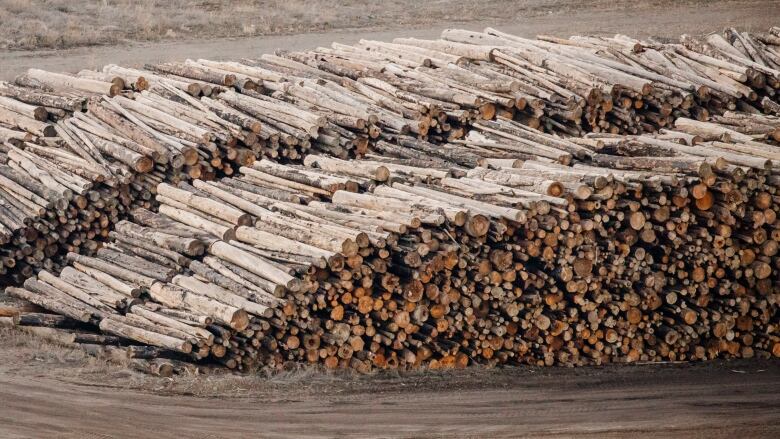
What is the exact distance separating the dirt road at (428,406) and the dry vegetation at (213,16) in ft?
58.7

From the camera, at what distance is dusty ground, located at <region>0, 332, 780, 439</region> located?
34.5ft

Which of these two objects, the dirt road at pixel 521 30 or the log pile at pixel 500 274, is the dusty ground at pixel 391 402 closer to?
the log pile at pixel 500 274

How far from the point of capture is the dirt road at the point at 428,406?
34.5 ft

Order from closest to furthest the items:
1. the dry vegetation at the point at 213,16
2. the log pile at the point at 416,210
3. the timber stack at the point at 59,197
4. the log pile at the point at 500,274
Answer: the log pile at the point at 500,274 → the log pile at the point at 416,210 → the timber stack at the point at 59,197 → the dry vegetation at the point at 213,16

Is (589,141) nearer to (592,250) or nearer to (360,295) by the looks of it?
(592,250)

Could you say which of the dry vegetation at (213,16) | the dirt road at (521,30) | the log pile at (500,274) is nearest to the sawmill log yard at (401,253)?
the log pile at (500,274)

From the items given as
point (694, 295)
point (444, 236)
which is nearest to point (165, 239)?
point (444, 236)

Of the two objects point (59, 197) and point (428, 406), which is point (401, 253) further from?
point (59, 197)

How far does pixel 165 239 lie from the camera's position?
45.6 feet

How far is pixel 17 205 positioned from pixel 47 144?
1.36 m

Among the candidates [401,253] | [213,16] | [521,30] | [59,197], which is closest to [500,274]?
[401,253]

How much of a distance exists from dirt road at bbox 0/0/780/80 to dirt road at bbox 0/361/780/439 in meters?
14.5

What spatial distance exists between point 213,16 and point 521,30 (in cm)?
871

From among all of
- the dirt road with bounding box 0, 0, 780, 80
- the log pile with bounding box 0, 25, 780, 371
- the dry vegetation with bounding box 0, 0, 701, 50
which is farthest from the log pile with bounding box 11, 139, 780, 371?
the dry vegetation with bounding box 0, 0, 701, 50
